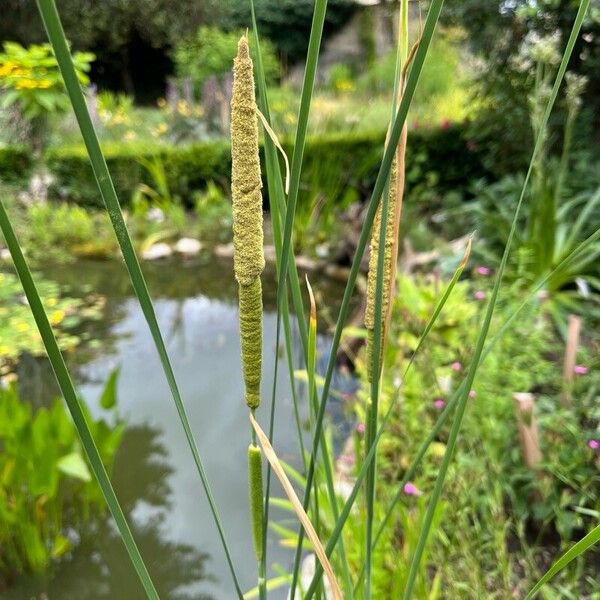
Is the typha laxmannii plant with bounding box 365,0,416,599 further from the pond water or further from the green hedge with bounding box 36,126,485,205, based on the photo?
the green hedge with bounding box 36,126,485,205

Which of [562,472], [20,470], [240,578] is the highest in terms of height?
[20,470]

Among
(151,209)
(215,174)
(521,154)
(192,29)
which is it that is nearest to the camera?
(521,154)

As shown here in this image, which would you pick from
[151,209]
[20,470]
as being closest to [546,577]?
[20,470]

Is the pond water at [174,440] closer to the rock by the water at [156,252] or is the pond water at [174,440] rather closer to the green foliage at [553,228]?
the rock by the water at [156,252]

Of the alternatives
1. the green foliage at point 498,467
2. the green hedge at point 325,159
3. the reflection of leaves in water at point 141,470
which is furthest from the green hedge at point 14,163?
the green foliage at point 498,467

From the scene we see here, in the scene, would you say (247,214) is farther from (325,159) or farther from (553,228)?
(325,159)

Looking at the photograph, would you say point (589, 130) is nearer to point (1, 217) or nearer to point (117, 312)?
point (117, 312)

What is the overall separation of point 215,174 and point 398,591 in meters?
4.69

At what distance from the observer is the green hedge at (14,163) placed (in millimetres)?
4633

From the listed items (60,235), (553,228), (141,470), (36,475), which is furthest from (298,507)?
(60,235)

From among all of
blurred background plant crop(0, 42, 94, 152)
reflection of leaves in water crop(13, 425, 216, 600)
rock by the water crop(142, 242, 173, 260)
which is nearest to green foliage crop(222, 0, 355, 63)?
rock by the water crop(142, 242, 173, 260)

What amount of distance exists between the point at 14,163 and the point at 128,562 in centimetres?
415

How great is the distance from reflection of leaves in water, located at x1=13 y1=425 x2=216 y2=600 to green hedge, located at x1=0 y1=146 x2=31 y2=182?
12.3 feet

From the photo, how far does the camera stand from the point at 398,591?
0.96 meters
